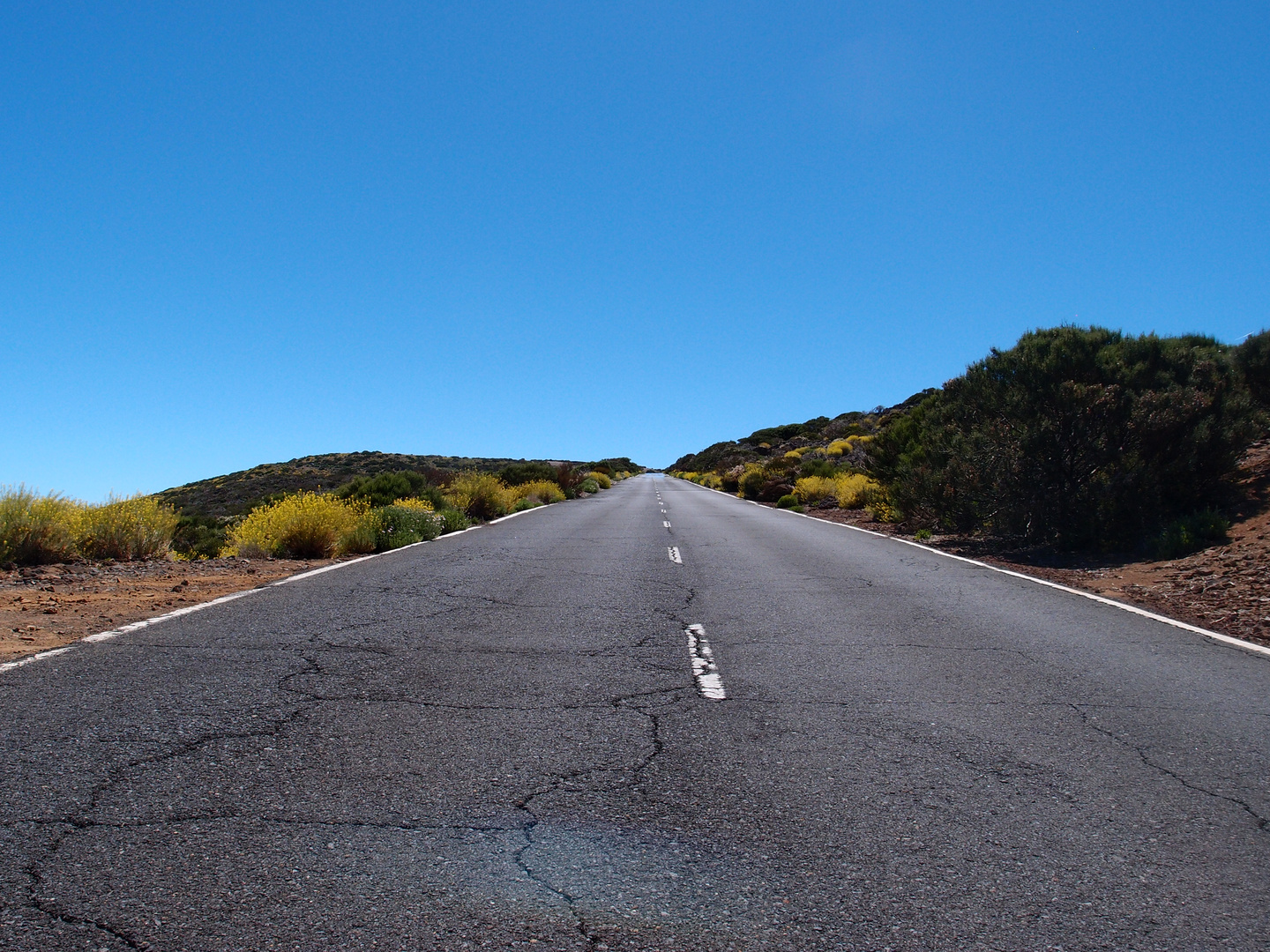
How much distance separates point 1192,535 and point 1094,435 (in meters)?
2.66

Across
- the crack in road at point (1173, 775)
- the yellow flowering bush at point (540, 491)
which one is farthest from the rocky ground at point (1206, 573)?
the yellow flowering bush at point (540, 491)

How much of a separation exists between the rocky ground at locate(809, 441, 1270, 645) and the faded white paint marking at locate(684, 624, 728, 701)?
5423 mm

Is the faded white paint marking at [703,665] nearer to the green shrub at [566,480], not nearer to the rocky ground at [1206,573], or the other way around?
the rocky ground at [1206,573]

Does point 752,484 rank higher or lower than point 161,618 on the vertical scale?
higher

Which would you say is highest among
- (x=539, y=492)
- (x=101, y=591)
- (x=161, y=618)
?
(x=539, y=492)

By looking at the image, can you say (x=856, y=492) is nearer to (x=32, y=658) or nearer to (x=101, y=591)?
(x=101, y=591)

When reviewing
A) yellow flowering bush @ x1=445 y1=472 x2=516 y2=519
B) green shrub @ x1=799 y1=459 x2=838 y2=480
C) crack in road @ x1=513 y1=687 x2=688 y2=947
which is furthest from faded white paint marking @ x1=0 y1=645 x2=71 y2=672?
green shrub @ x1=799 y1=459 x2=838 y2=480

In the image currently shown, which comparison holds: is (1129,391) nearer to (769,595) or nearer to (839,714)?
(769,595)

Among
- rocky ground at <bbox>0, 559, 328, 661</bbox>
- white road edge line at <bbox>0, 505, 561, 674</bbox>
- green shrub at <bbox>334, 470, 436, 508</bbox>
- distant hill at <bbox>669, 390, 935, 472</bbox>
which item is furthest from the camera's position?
distant hill at <bbox>669, 390, 935, 472</bbox>

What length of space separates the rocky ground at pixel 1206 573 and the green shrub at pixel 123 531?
538 inches

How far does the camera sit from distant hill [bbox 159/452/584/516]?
42.7 meters

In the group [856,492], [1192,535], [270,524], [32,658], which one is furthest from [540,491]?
[32,658]

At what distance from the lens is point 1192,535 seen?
547 inches

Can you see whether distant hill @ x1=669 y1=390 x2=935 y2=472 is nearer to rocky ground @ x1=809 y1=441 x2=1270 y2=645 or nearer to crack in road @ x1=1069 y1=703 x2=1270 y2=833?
rocky ground @ x1=809 y1=441 x2=1270 y2=645
